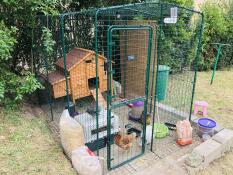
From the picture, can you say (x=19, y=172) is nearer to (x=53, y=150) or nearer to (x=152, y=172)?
(x=53, y=150)

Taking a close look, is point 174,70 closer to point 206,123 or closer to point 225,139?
point 206,123

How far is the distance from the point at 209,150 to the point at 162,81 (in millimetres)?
2174

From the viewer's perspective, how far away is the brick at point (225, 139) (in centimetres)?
330

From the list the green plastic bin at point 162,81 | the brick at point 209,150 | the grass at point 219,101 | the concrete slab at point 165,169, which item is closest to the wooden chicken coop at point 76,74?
the green plastic bin at point 162,81

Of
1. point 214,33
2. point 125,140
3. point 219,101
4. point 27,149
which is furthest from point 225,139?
point 214,33

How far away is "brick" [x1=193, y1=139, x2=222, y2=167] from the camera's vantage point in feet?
9.83

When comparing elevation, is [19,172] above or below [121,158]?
above

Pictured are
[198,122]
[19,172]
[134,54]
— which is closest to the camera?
[19,172]

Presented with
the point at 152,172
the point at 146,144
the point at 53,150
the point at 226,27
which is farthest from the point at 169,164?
the point at 226,27

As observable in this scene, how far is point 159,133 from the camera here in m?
3.68

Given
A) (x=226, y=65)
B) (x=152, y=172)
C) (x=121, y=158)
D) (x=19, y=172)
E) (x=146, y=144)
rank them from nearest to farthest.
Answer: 1. (x=19, y=172)
2. (x=152, y=172)
3. (x=121, y=158)
4. (x=146, y=144)
5. (x=226, y=65)

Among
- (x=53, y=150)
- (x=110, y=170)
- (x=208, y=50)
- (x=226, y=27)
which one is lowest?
(x=110, y=170)

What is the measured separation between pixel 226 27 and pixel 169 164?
6829 mm

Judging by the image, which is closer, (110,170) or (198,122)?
(110,170)
